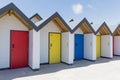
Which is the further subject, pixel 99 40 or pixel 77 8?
pixel 77 8

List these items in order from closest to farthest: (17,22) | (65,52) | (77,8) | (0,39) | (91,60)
→ (0,39) < (17,22) < (65,52) < (91,60) < (77,8)

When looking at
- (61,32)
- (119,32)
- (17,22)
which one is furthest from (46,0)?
(119,32)

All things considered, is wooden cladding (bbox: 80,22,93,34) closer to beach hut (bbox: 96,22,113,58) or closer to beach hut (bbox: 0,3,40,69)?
beach hut (bbox: 96,22,113,58)

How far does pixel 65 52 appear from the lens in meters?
11.0

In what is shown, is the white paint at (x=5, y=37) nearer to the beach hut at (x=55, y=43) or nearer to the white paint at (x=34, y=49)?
the white paint at (x=34, y=49)

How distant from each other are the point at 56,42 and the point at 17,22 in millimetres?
3450

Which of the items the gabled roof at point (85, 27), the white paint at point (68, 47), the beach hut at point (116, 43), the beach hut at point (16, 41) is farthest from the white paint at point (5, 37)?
the beach hut at point (116, 43)

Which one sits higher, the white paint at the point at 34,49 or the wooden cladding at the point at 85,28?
the wooden cladding at the point at 85,28

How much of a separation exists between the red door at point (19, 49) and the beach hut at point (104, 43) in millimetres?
7272

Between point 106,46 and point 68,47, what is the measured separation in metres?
5.55

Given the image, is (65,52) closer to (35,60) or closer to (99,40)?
(35,60)

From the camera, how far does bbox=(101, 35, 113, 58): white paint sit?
13.9 metres

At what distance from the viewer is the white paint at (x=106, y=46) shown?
13.9 m

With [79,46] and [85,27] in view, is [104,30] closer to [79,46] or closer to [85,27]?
[85,27]
